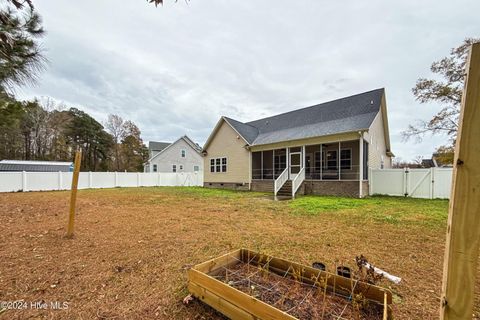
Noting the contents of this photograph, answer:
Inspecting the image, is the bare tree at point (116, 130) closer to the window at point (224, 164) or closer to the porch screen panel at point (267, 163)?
the window at point (224, 164)

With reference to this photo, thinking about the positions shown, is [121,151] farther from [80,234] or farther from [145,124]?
[80,234]

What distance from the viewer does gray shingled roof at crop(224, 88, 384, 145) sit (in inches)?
504

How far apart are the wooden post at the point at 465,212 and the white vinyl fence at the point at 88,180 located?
2191 cm

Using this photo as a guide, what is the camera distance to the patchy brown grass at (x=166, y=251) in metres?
2.35

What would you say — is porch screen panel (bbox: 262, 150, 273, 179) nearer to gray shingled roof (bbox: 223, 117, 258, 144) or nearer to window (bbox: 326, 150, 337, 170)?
gray shingled roof (bbox: 223, 117, 258, 144)

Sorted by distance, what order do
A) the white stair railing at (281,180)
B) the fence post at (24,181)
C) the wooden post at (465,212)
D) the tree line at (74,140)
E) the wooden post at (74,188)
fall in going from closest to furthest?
1. the wooden post at (465,212)
2. the wooden post at (74,188)
3. the white stair railing at (281,180)
4. the fence post at (24,181)
5. the tree line at (74,140)

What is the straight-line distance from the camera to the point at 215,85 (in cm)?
1728

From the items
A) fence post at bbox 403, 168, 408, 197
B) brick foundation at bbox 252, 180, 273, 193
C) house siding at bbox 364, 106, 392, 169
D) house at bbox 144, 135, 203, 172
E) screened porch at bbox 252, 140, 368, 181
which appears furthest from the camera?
house at bbox 144, 135, 203, 172

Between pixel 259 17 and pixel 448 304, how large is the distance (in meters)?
9.14

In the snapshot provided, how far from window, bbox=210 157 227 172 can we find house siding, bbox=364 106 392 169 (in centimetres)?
1084

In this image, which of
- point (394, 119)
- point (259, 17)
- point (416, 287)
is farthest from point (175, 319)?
point (394, 119)

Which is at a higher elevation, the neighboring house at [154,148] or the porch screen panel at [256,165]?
the neighboring house at [154,148]

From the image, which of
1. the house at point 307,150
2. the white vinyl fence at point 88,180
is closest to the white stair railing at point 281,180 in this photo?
the house at point 307,150

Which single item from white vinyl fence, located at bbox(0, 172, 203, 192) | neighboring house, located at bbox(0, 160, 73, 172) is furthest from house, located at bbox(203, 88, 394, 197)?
neighboring house, located at bbox(0, 160, 73, 172)
